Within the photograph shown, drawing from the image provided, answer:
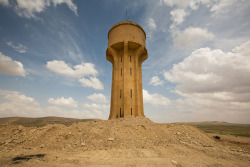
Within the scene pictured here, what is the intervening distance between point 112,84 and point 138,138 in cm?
966

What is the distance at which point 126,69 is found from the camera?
16.1 metres

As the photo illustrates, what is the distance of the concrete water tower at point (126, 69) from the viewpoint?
50.2ft

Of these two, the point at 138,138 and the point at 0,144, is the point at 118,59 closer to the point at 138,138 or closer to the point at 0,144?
the point at 138,138

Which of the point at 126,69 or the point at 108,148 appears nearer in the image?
the point at 108,148

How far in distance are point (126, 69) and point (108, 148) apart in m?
10.7

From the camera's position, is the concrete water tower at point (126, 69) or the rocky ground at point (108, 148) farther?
the concrete water tower at point (126, 69)

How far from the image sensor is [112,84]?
55.5 ft

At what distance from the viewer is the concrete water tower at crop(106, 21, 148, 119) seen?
50.2ft

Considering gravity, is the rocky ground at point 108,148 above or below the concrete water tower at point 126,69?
below

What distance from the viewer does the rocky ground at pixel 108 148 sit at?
5.27 meters

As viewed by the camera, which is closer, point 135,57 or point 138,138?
point 138,138

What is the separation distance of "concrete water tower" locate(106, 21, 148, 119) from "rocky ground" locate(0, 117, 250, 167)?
5.49 m

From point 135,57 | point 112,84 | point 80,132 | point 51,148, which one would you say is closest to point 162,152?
point 80,132

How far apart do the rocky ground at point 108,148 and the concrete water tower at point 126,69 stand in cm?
549
